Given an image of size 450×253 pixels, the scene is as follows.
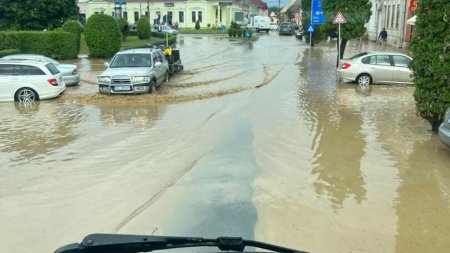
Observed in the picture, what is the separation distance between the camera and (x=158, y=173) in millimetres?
8492

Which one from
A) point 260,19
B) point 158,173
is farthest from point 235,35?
point 158,173

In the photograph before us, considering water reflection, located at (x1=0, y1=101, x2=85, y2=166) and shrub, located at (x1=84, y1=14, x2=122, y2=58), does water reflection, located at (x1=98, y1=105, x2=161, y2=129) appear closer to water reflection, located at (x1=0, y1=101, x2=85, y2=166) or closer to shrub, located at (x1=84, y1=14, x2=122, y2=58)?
water reflection, located at (x1=0, y1=101, x2=85, y2=166)

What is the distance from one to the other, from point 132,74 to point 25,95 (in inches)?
148

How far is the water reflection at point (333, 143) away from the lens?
7.66 m

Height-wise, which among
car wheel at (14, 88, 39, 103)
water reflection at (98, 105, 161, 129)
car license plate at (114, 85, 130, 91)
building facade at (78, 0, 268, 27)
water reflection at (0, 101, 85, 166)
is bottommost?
water reflection at (0, 101, 85, 166)

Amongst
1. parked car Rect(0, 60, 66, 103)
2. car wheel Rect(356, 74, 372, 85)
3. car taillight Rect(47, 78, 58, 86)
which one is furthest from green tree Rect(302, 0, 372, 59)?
parked car Rect(0, 60, 66, 103)

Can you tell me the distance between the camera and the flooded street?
6.11 metres

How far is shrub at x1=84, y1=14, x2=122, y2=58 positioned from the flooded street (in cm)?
1703

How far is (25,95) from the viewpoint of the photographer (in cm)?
1650

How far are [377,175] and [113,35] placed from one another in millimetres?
27576

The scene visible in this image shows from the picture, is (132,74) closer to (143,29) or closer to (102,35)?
(102,35)

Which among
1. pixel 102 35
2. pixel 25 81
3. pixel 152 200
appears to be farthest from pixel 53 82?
pixel 102 35

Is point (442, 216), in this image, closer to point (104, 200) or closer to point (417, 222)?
point (417, 222)

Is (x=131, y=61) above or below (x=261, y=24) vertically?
below
